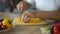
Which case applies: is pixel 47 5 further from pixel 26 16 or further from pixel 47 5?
pixel 26 16

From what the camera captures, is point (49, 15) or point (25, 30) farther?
point (49, 15)

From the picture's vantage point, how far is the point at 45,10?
160 cm

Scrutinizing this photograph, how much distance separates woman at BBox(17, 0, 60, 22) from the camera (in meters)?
1.21

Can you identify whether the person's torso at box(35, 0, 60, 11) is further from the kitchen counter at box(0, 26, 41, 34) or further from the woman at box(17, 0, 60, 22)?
the kitchen counter at box(0, 26, 41, 34)

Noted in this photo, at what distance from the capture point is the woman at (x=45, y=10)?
1.21 metres

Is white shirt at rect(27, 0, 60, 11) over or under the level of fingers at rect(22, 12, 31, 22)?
over

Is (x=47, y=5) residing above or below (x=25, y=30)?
above

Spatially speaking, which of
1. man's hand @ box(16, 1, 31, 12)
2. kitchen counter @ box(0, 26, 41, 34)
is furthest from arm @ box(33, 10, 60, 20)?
man's hand @ box(16, 1, 31, 12)

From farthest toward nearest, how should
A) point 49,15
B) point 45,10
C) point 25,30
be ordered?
point 45,10, point 49,15, point 25,30

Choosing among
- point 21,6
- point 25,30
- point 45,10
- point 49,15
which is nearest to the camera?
point 25,30

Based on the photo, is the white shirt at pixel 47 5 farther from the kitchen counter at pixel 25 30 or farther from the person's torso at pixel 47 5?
the kitchen counter at pixel 25 30

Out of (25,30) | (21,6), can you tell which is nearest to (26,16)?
(25,30)

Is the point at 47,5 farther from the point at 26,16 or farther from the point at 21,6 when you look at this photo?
the point at 26,16

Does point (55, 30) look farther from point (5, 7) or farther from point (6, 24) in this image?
point (5, 7)
